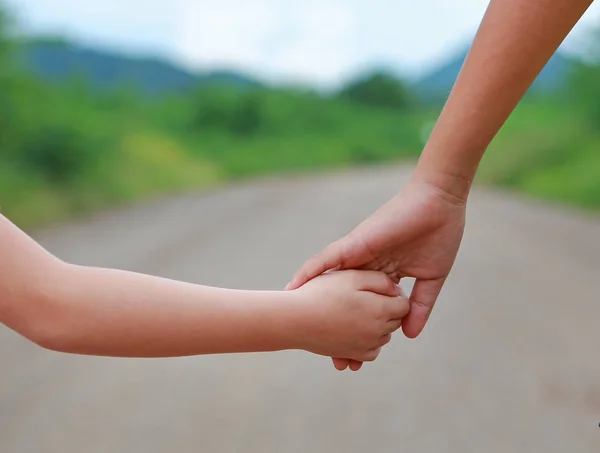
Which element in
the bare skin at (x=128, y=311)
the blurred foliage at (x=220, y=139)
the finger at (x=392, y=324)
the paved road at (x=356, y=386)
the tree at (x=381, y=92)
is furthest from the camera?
the tree at (x=381, y=92)

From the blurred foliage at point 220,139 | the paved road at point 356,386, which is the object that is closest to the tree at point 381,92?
the blurred foliage at point 220,139

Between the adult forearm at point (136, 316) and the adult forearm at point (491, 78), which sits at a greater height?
the adult forearm at point (491, 78)

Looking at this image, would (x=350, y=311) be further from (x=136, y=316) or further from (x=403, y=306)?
(x=136, y=316)

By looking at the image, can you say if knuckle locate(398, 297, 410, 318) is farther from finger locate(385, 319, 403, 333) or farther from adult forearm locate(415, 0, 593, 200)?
adult forearm locate(415, 0, 593, 200)

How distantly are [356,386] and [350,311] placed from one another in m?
2.31

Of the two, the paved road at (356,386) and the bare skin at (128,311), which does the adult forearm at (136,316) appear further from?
the paved road at (356,386)

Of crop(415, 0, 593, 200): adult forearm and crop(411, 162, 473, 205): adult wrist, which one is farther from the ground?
crop(415, 0, 593, 200): adult forearm

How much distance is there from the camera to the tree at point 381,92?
76.3ft

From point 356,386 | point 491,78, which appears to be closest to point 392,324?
point 491,78

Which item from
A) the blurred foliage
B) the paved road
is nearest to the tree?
the blurred foliage

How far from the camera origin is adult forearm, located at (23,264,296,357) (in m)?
1.43

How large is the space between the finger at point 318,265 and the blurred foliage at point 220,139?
6628mm

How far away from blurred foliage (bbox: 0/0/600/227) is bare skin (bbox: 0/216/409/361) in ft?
21.9

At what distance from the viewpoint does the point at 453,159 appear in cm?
157
